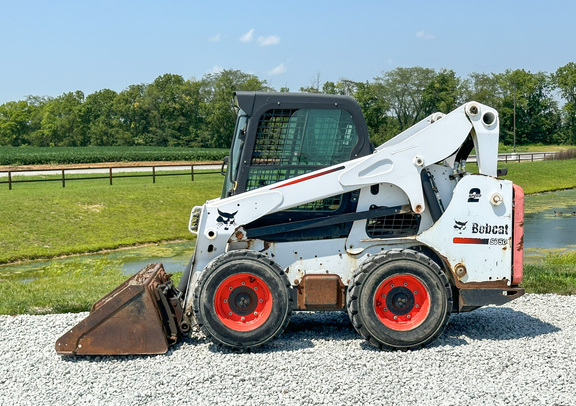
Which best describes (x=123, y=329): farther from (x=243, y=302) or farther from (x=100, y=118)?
(x=100, y=118)

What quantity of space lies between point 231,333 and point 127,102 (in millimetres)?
87866

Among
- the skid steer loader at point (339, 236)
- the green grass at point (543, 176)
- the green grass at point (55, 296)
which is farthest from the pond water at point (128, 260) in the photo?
the green grass at point (543, 176)

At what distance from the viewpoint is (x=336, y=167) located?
22.6ft

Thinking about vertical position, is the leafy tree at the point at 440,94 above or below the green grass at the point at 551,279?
above

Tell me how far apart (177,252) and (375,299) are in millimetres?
13058

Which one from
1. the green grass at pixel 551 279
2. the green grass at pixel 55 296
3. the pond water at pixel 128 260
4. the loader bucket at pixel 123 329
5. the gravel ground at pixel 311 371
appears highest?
the loader bucket at pixel 123 329

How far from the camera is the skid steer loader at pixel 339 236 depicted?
6684mm

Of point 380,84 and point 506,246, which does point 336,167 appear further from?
point 380,84

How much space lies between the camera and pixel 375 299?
6746 mm

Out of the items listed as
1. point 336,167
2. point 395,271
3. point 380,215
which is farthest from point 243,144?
point 395,271

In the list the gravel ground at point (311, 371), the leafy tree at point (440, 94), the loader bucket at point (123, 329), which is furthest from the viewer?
the leafy tree at point (440, 94)

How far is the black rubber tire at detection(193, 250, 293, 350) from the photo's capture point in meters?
6.64

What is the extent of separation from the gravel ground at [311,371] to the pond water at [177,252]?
8.74 m

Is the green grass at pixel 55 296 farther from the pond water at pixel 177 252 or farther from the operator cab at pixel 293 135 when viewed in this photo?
the operator cab at pixel 293 135
